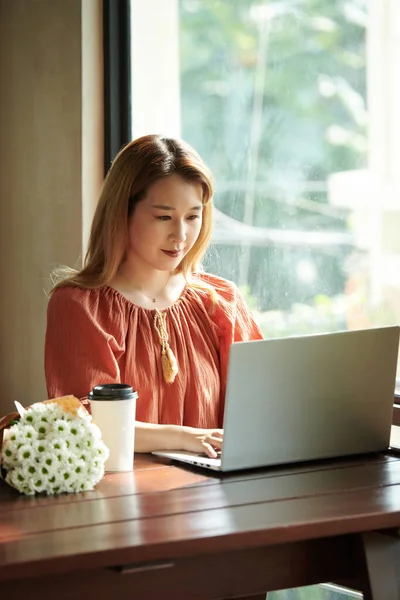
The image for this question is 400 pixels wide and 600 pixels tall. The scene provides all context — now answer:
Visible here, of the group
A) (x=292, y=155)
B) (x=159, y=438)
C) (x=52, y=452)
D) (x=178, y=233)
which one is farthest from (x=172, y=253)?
(x=292, y=155)

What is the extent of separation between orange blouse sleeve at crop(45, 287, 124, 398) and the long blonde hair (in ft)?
0.19

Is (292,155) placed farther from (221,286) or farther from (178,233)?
(178,233)

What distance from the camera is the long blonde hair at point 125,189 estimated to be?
2311mm

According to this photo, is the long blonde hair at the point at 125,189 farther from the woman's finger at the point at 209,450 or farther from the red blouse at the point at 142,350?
the woman's finger at the point at 209,450

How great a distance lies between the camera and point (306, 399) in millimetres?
1830

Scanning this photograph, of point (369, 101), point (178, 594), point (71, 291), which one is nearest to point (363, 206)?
point (369, 101)

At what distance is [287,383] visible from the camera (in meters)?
1.80

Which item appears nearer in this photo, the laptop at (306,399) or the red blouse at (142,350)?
the laptop at (306,399)

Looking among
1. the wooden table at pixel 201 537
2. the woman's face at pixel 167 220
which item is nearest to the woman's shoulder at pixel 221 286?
the woman's face at pixel 167 220

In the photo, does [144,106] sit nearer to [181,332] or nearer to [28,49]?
[28,49]

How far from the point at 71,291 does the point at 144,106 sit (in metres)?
1.33

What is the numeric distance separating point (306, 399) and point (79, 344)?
0.59 m

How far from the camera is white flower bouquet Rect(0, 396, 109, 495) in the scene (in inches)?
65.2

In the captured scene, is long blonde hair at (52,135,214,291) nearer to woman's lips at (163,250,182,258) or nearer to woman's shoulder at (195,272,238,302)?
woman's lips at (163,250,182,258)
